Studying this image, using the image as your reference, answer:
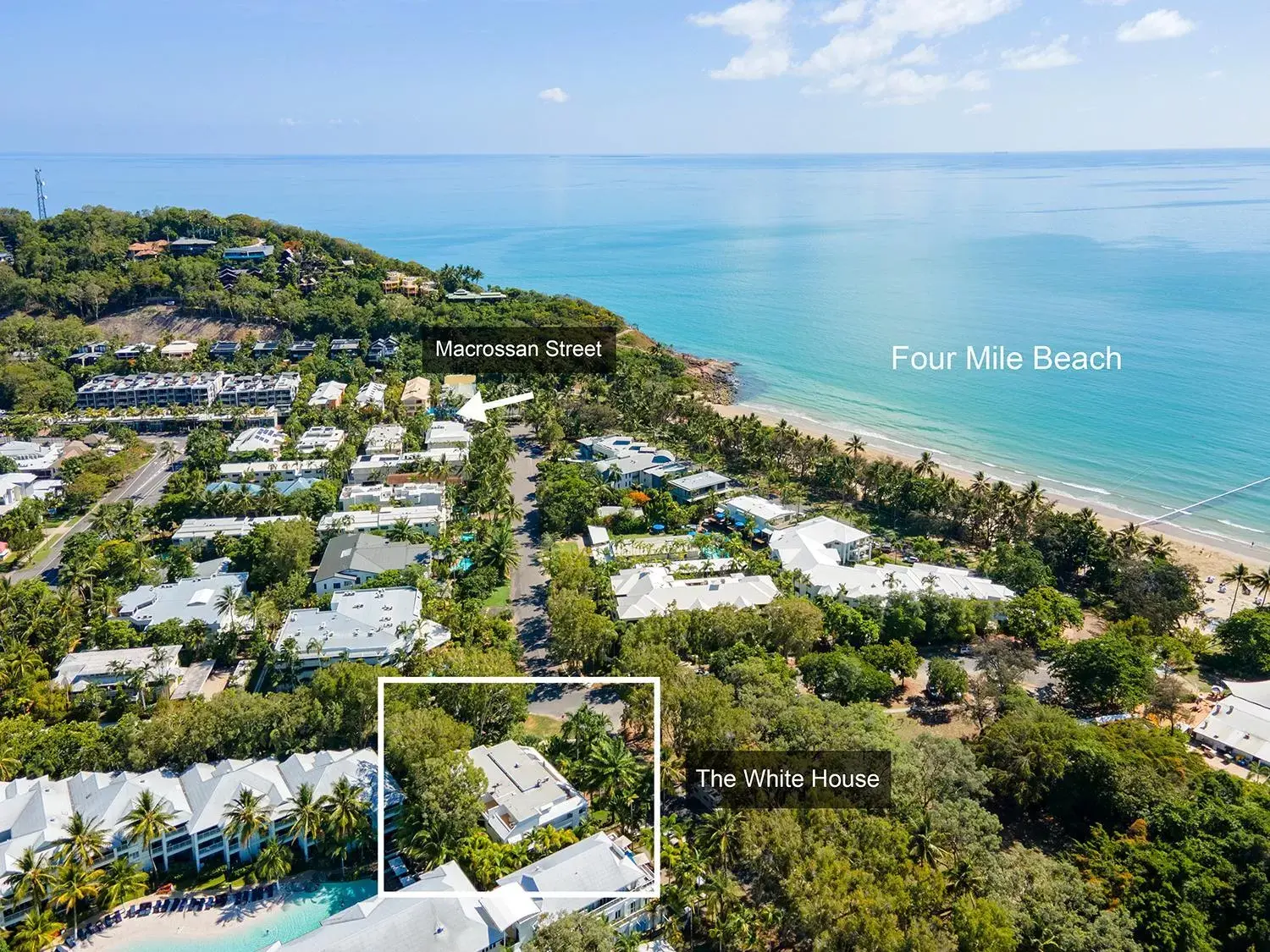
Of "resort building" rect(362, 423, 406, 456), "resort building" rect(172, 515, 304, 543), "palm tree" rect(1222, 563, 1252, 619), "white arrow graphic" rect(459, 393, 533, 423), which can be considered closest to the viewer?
"palm tree" rect(1222, 563, 1252, 619)

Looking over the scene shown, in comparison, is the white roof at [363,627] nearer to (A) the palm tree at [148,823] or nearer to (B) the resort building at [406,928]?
(A) the palm tree at [148,823]

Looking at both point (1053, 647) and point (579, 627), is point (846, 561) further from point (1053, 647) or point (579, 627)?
point (579, 627)

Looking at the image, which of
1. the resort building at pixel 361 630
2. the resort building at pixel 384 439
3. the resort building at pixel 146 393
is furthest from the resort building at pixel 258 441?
the resort building at pixel 361 630

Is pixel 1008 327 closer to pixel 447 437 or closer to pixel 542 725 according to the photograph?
pixel 447 437

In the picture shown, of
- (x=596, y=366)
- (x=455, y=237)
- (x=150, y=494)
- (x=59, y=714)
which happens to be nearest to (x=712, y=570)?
(x=59, y=714)

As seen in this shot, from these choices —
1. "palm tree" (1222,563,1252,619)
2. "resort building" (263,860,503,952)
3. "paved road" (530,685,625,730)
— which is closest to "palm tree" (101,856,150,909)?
"resort building" (263,860,503,952)

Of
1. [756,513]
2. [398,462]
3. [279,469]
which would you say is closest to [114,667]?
[279,469]

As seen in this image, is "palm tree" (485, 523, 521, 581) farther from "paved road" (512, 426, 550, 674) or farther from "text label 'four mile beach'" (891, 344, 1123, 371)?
"text label 'four mile beach'" (891, 344, 1123, 371)
